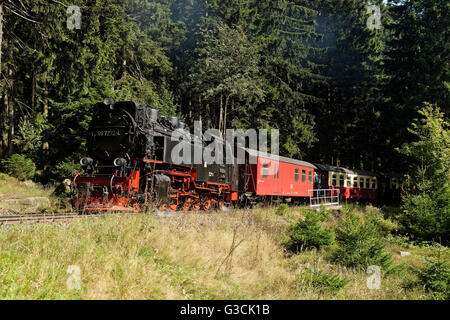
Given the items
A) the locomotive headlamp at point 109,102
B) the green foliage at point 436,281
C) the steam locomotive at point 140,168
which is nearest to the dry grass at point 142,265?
the green foliage at point 436,281

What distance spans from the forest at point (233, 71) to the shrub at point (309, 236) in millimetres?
9408

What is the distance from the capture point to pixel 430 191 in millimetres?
14648

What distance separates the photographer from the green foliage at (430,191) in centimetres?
1238

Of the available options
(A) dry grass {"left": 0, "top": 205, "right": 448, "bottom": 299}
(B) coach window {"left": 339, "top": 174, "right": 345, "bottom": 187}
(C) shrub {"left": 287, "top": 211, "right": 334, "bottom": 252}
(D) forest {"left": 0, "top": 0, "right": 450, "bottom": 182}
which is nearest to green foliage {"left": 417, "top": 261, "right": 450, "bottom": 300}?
(A) dry grass {"left": 0, "top": 205, "right": 448, "bottom": 299}

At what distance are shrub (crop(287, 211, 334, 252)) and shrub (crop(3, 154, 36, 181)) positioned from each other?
15935 millimetres

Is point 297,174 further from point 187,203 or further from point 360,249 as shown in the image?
point 360,249

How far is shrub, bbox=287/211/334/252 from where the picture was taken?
376 inches

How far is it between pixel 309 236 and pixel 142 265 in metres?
6.21

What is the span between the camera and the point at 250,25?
30.4m

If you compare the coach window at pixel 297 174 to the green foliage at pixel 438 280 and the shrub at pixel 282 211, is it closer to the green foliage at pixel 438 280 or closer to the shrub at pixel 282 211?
the shrub at pixel 282 211

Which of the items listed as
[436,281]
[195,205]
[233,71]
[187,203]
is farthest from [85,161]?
[233,71]
